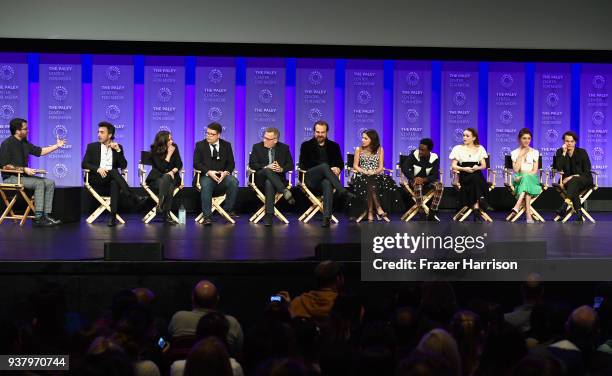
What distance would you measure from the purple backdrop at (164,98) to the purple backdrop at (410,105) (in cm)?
281

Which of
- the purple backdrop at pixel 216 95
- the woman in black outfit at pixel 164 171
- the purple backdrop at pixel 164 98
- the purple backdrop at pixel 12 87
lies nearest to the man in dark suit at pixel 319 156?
the woman in black outfit at pixel 164 171

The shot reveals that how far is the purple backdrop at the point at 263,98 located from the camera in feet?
35.3

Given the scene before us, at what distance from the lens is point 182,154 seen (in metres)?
10.8

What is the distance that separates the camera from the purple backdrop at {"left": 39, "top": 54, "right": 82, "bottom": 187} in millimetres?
10492

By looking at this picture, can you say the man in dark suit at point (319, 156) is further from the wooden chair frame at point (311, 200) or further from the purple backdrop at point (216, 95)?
the purple backdrop at point (216, 95)

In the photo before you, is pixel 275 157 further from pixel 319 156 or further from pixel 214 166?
pixel 214 166

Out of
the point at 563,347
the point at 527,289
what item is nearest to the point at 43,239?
the point at 527,289

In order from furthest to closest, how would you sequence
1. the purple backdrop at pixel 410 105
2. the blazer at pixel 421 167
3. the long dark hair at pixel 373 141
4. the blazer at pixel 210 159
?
the purple backdrop at pixel 410 105 < the blazer at pixel 421 167 < the long dark hair at pixel 373 141 < the blazer at pixel 210 159

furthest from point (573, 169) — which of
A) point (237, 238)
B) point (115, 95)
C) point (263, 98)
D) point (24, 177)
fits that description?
point (24, 177)

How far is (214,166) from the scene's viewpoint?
8.72 m

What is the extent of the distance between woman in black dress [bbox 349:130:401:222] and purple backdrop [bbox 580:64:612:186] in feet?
12.5

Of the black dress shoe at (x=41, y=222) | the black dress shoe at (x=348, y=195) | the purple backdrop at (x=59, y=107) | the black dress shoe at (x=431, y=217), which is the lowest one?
the black dress shoe at (x=41, y=222)

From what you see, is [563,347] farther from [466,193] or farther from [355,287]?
[466,193]

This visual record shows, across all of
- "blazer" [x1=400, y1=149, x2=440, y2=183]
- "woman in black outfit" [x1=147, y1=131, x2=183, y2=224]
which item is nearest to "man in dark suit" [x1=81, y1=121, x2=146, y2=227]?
"woman in black outfit" [x1=147, y1=131, x2=183, y2=224]
